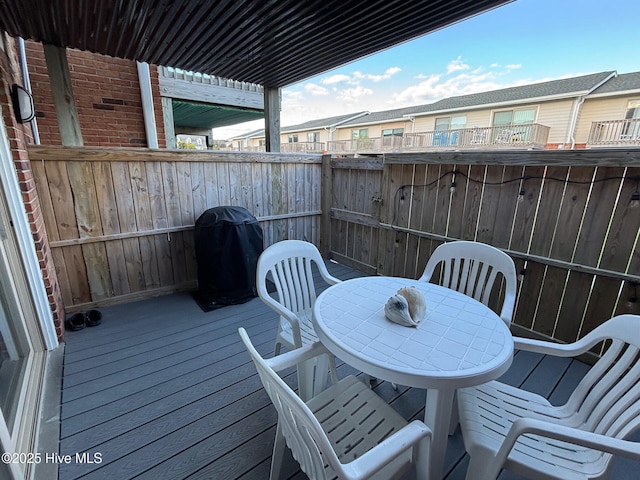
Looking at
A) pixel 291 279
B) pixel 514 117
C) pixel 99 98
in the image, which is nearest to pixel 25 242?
pixel 291 279

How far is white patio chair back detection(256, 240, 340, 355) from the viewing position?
5.88ft

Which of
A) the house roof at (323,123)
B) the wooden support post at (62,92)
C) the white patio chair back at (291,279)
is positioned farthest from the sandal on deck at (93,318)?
the house roof at (323,123)

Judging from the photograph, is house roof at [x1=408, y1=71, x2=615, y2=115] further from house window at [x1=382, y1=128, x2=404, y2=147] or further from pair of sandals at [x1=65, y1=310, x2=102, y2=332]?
pair of sandals at [x1=65, y1=310, x2=102, y2=332]

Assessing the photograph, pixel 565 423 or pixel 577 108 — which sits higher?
pixel 577 108

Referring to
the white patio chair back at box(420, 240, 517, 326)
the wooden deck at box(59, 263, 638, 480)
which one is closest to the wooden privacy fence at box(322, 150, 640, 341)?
the wooden deck at box(59, 263, 638, 480)

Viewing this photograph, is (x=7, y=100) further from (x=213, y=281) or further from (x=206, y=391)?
(x=206, y=391)

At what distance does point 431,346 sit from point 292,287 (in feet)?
3.52

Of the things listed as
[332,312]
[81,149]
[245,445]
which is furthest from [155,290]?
[332,312]

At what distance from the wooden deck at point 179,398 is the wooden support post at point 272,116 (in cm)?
255

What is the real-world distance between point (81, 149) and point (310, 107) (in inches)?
652

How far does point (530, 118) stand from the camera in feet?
28.1

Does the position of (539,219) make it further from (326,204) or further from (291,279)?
(326,204)

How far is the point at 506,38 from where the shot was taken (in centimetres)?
840

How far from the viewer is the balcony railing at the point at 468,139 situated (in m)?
7.95
